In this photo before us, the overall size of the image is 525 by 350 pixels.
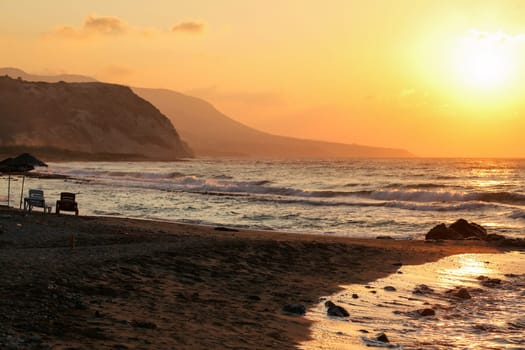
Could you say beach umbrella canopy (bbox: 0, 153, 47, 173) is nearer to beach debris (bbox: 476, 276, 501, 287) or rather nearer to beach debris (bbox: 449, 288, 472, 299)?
beach debris (bbox: 476, 276, 501, 287)

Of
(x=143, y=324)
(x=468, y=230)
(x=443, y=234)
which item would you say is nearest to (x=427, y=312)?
(x=143, y=324)

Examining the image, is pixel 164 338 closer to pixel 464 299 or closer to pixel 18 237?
pixel 464 299

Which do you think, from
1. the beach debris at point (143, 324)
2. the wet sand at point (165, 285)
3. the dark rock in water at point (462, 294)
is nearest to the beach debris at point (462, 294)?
the dark rock in water at point (462, 294)

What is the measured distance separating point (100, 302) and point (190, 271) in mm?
3440

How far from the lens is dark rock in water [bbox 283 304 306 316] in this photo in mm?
10096

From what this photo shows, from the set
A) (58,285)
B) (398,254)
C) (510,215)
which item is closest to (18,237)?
(58,285)

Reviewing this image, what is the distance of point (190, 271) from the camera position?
1242 centimetres

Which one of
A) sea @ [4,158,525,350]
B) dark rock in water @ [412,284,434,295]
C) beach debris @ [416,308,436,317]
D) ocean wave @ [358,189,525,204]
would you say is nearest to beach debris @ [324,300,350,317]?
sea @ [4,158,525,350]

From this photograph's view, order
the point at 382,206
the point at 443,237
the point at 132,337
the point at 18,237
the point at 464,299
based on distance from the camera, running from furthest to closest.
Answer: the point at 382,206
the point at 443,237
the point at 18,237
the point at 464,299
the point at 132,337

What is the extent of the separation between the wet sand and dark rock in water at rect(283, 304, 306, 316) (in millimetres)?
220

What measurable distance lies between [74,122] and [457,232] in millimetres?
172950

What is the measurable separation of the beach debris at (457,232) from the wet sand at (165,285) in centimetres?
456

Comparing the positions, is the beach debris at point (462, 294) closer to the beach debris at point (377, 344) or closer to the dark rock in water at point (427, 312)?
the dark rock in water at point (427, 312)

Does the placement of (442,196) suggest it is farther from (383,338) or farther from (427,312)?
(383,338)
